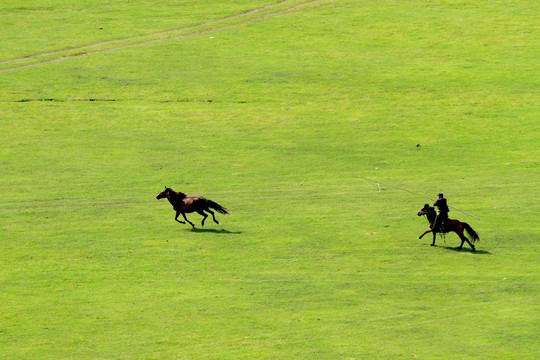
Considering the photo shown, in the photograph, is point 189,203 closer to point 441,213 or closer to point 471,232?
point 441,213

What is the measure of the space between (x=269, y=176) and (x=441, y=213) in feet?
43.7

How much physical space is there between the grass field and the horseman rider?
1.00 metres

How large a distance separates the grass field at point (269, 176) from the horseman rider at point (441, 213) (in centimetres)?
100

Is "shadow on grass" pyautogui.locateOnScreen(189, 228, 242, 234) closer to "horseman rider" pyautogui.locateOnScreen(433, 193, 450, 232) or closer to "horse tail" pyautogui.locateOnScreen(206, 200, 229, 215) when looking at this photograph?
"horse tail" pyautogui.locateOnScreen(206, 200, 229, 215)

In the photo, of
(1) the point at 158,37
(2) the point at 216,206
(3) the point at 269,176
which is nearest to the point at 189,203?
(2) the point at 216,206

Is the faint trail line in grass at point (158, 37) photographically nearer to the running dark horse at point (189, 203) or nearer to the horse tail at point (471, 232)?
the running dark horse at point (189, 203)

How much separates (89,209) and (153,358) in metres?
16.3

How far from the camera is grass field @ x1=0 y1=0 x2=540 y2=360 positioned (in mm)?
27828

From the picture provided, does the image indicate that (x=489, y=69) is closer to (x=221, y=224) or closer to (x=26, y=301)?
(x=221, y=224)

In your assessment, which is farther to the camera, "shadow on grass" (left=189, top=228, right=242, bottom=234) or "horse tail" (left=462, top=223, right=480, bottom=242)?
"shadow on grass" (left=189, top=228, right=242, bottom=234)

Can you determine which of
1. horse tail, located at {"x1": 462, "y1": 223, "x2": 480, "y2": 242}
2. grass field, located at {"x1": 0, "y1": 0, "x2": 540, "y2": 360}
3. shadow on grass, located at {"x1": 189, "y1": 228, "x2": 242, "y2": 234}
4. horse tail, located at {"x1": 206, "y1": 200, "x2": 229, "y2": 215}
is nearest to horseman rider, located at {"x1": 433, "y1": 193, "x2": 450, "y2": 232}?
horse tail, located at {"x1": 462, "y1": 223, "x2": 480, "y2": 242}

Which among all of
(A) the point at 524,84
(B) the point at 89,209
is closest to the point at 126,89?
(B) the point at 89,209

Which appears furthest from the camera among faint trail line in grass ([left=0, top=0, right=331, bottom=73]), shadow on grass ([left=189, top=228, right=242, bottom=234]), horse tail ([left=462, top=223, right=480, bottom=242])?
faint trail line in grass ([left=0, top=0, right=331, bottom=73])

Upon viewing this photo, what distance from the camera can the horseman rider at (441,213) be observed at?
3356 cm
